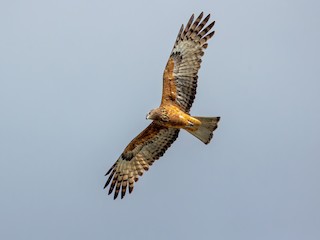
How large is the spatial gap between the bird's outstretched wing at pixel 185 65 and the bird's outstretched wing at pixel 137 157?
89 cm

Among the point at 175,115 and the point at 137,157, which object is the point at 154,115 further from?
the point at 137,157

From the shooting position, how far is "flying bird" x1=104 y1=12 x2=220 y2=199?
16875mm

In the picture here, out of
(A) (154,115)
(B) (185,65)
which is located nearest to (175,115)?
(A) (154,115)

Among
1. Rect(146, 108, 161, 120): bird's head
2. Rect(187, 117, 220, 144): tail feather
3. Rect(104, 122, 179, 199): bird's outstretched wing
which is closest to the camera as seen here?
Rect(146, 108, 161, 120): bird's head

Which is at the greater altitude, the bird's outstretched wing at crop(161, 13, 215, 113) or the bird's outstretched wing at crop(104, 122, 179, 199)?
the bird's outstretched wing at crop(161, 13, 215, 113)

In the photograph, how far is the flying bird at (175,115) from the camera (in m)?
16.9

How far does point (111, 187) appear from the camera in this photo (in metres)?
18.2

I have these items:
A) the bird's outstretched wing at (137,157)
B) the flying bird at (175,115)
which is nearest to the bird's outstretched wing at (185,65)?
the flying bird at (175,115)

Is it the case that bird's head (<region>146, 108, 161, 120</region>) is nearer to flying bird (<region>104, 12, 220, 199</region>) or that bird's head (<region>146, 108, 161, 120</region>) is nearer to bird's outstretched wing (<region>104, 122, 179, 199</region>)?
flying bird (<region>104, 12, 220, 199</region>)

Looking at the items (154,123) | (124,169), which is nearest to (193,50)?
(154,123)

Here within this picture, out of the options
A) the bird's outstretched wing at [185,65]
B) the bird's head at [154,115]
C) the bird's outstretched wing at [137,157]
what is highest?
the bird's outstretched wing at [185,65]

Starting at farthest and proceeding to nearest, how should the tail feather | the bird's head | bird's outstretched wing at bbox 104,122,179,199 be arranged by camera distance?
bird's outstretched wing at bbox 104,122,179,199
the tail feather
the bird's head

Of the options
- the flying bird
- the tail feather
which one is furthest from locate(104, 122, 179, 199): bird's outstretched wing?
the tail feather

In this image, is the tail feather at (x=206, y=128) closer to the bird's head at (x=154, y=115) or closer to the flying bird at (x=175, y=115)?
the flying bird at (x=175, y=115)
